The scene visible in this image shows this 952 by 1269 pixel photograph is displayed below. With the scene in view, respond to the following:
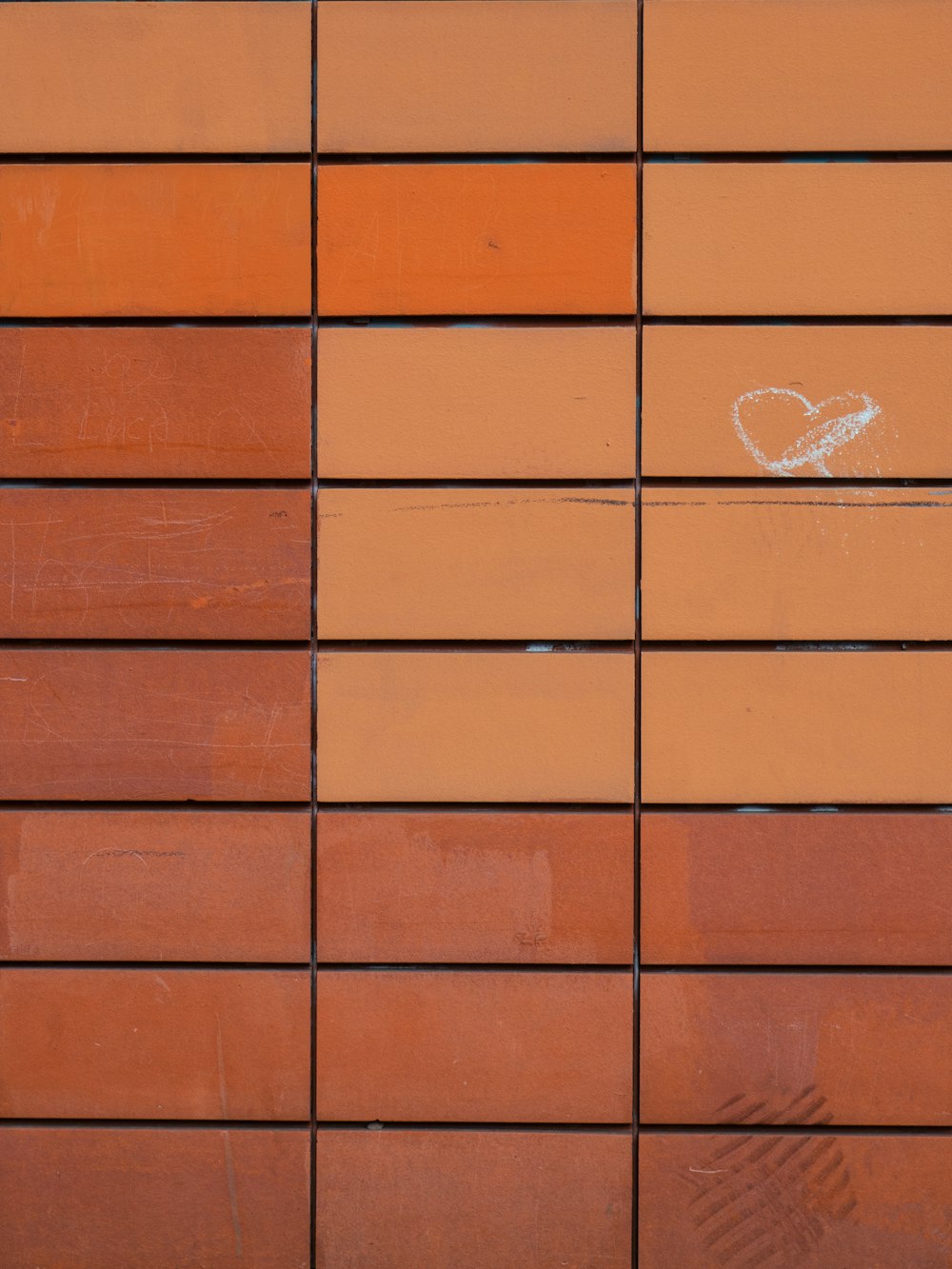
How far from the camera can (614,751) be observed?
8.79ft

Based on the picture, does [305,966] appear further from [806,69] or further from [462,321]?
[806,69]

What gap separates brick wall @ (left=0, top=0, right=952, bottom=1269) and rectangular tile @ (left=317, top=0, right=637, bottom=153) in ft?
0.04

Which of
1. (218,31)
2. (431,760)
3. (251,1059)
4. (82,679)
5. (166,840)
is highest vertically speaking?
(218,31)

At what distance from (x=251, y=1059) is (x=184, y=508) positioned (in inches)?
56.7

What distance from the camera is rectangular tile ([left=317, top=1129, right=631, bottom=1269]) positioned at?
269 centimetres

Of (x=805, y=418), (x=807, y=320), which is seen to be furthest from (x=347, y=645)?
(x=807, y=320)

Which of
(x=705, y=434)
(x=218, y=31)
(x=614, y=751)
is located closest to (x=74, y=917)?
(x=614, y=751)

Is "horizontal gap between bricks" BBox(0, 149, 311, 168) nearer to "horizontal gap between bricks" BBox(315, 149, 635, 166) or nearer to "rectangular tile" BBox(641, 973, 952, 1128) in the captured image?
"horizontal gap between bricks" BBox(315, 149, 635, 166)

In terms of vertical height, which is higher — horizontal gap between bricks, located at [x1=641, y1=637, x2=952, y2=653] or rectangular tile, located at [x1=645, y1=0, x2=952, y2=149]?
rectangular tile, located at [x1=645, y1=0, x2=952, y2=149]

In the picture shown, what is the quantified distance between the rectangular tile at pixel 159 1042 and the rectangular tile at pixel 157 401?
4.33ft

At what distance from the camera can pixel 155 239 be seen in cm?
267

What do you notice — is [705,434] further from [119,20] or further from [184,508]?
[119,20]

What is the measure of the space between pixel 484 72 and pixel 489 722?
165 centimetres

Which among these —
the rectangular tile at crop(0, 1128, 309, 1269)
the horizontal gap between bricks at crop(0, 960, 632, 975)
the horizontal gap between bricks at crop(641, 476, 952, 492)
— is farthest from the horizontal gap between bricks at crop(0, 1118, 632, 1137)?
the horizontal gap between bricks at crop(641, 476, 952, 492)
